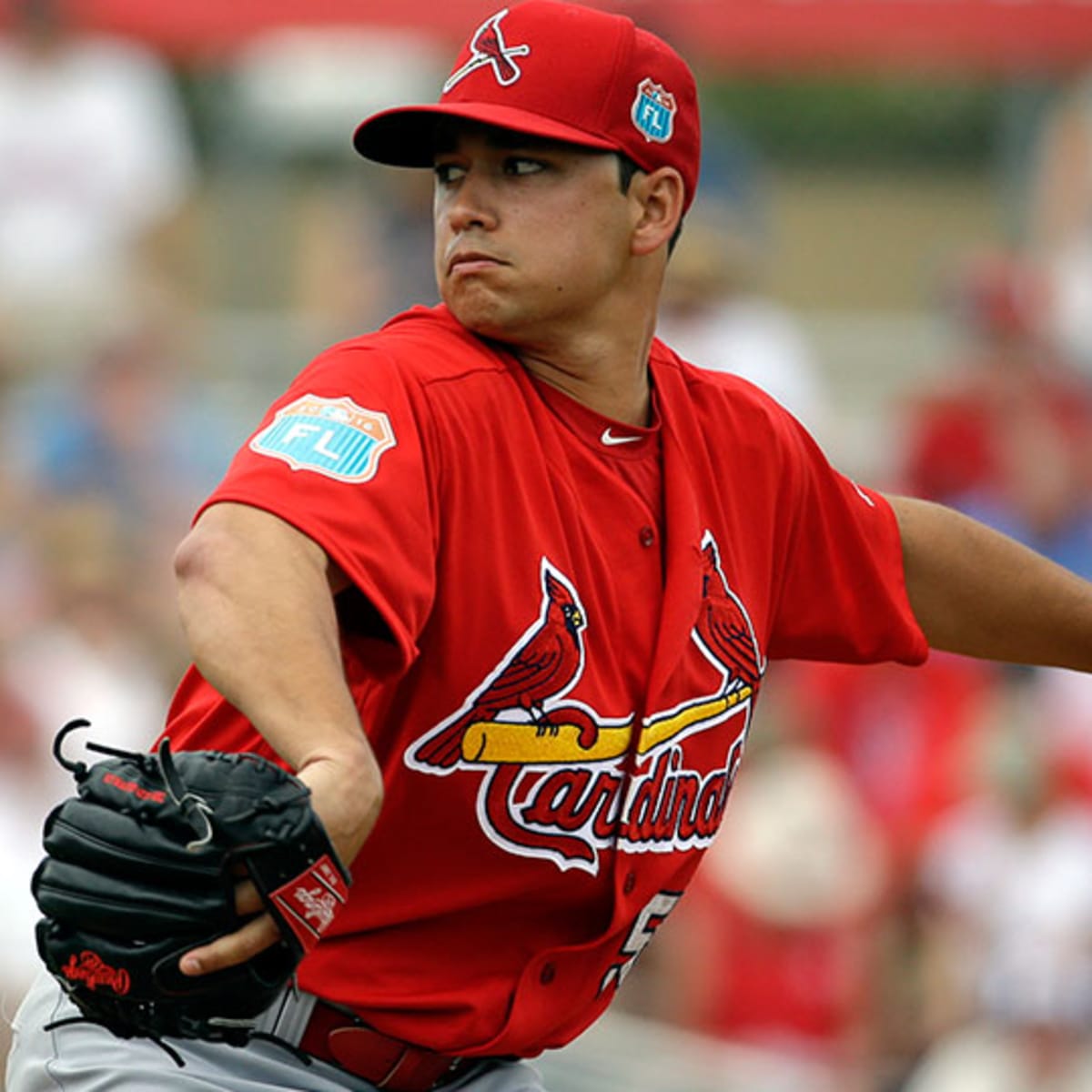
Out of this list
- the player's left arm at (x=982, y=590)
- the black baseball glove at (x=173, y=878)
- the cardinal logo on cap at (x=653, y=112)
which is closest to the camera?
the black baseball glove at (x=173, y=878)

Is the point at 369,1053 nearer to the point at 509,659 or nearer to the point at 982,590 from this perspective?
the point at 509,659

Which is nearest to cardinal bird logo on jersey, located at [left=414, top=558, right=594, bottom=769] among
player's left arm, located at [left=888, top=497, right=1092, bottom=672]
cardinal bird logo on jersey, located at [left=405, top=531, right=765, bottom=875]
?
cardinal bird logo on jersey, located at [left=405, top=531, right=765, bottom=875]

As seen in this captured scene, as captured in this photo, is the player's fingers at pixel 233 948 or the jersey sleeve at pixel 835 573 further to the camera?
the jersey sleeve at pixel 835 573

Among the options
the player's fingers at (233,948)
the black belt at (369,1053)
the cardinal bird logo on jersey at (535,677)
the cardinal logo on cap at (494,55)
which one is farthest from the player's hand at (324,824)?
the cardinal logo on cap at (494,55)

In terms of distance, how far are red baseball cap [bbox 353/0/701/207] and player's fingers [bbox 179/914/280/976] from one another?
1.24 metres

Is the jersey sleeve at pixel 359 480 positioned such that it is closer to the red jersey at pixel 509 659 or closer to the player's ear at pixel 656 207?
the red jersey at pixel 509 659

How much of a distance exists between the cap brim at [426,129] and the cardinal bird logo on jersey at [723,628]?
669 millimetres

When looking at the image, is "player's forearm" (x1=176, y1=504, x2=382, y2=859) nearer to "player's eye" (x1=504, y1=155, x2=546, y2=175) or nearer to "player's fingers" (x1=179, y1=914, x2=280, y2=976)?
"player's fingers" (x1=179, y1=914, x2=280, y2=976)

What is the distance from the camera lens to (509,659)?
3.15 meters

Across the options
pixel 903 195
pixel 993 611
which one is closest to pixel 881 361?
pixel 993 611

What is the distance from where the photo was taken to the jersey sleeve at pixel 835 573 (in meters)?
3.80

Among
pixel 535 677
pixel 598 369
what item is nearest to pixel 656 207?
pixel 598 369

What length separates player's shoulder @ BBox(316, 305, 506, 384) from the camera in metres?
3.12

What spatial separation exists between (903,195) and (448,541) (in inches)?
819
